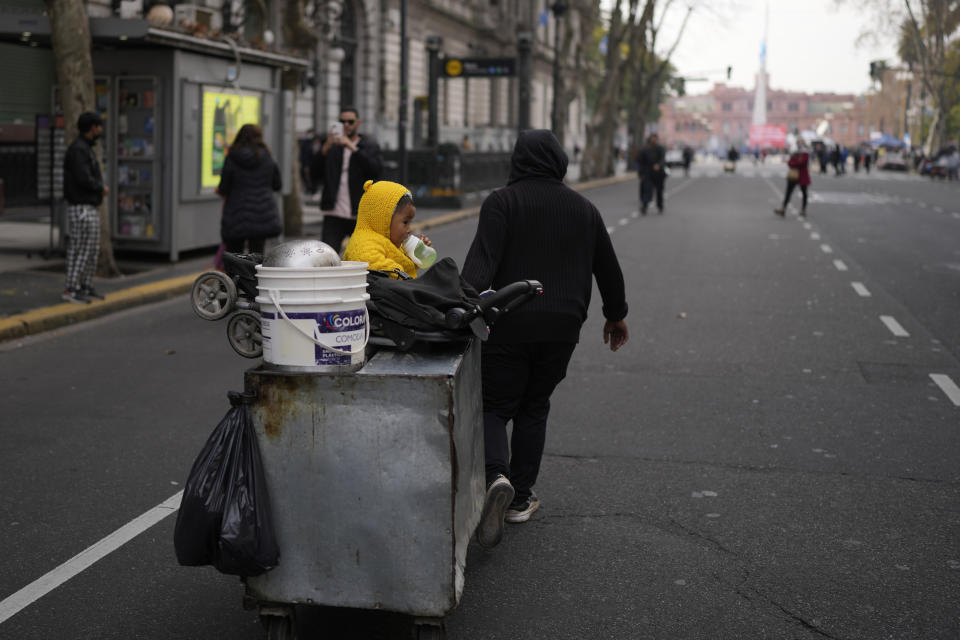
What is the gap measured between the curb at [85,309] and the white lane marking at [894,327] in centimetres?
619

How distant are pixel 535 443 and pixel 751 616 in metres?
Answer: 1.20

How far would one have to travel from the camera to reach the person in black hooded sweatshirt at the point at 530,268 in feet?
15.5

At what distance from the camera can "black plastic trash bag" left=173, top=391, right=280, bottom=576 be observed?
142 inches

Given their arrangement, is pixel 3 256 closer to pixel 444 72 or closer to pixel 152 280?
pixel 152 280

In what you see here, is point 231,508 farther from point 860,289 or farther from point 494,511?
point 860,289

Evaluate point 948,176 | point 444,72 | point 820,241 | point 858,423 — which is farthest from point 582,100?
point 858,423

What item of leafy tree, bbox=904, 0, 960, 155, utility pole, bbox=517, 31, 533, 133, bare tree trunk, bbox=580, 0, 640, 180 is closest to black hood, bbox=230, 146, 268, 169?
utility pole, bbox=517, 31, 533, 133

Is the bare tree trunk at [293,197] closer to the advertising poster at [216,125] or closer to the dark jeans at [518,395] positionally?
the advertising poster at [216,125]

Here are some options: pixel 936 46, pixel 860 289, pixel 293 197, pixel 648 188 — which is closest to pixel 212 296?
pixel 860 289

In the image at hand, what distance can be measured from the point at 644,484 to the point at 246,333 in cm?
258

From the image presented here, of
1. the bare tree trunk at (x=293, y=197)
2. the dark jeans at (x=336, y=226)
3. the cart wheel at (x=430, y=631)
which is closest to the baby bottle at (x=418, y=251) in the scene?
the cart wheel at (x=430, y=631)

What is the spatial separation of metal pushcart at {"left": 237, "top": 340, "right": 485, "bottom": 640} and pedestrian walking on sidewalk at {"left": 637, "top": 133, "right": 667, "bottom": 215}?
24.0 m

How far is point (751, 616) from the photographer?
13.9ft

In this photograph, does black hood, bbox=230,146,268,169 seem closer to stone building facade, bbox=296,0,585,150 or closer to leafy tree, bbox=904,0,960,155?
stone building facade, bbox=296,0,585,150
